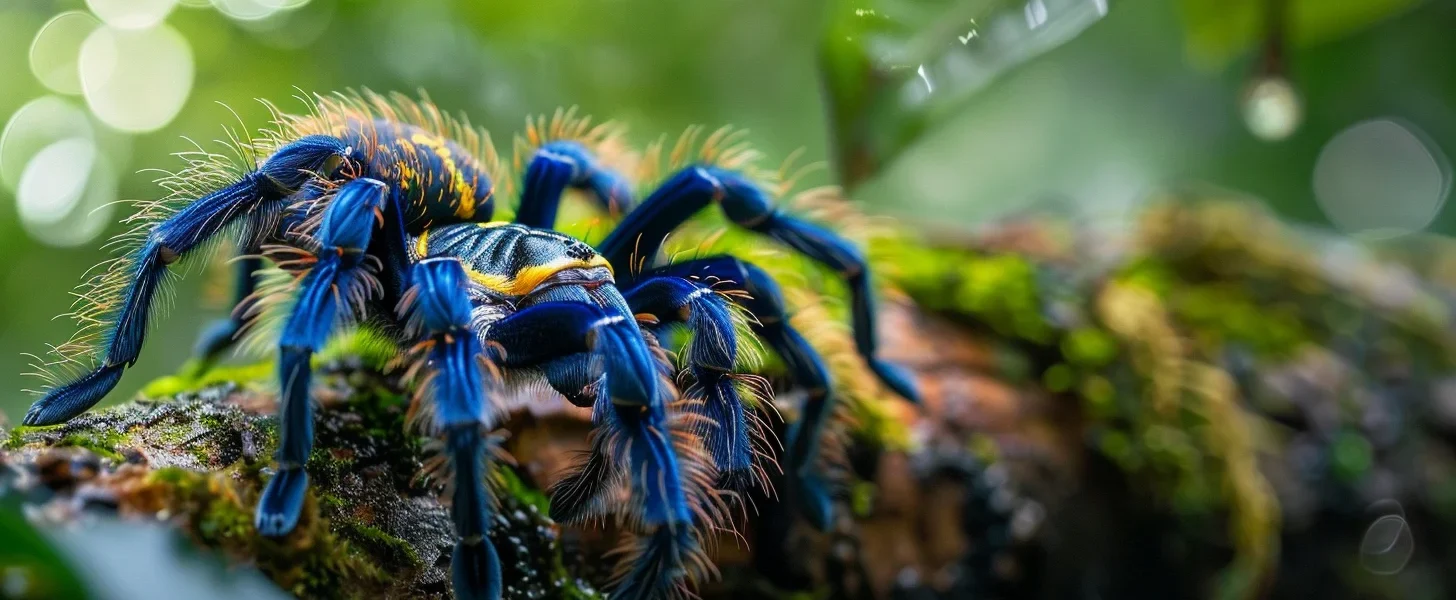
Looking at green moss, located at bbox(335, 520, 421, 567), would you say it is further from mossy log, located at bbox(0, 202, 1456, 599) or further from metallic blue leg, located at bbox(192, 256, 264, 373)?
metallic blue leg, located at bbox(192, 256, 264, 373)

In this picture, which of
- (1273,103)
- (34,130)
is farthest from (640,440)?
(34,130)

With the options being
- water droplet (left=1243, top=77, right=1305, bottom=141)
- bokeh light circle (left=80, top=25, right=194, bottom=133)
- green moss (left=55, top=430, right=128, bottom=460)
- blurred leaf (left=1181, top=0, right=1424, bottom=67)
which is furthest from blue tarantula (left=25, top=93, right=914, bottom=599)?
bokeh light circle (left=80, top=25, right=194, bottom=133)

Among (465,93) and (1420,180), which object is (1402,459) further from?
(1420,180)

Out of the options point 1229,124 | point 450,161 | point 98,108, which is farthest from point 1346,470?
point 1229,124

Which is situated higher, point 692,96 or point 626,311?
point 692,96

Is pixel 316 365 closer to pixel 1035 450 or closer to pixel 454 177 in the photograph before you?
pixel 454 177
